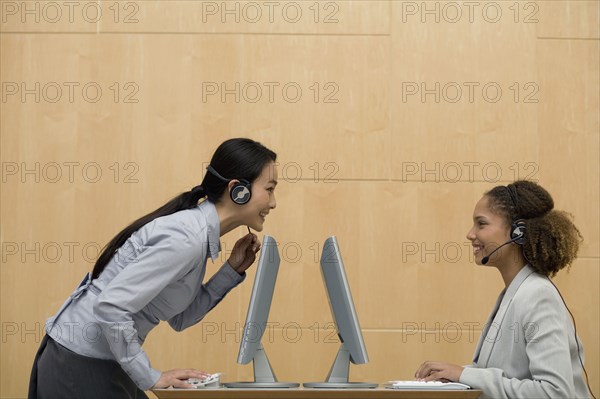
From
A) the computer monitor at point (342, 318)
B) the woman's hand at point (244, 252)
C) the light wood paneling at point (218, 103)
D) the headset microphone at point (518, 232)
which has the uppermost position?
the light wood paneling at point (218, 103)

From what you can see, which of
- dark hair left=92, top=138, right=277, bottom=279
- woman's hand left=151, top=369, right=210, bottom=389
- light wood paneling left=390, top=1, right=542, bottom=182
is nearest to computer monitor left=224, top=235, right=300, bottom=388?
woman's hand left=151, top=369, right=210, bottom=389

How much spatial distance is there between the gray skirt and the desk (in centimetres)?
35

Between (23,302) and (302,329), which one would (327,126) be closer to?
(302,329)

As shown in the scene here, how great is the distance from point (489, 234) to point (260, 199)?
2.17 ft

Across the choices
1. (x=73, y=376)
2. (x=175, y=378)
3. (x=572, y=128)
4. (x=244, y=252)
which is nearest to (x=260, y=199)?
(x=244, y=252)

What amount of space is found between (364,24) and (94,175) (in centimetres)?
139

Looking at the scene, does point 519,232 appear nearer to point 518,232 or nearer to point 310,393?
Result: point 518,232

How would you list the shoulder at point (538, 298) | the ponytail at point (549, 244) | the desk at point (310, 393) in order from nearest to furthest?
the desk at point (310, 393) < the shoulder at point (538, 298) < the ponytail at point (549, 244)

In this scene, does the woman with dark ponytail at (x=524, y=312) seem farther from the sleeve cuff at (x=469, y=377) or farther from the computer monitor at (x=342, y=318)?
the computer monitor at (x=342, y=318)

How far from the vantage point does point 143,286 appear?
2.03m

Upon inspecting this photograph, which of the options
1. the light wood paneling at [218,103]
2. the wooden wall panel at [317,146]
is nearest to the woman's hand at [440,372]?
the wooden wall panel at [317,146]

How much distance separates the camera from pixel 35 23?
3686 mm

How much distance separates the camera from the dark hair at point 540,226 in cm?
219

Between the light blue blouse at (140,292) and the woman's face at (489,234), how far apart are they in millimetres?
750
